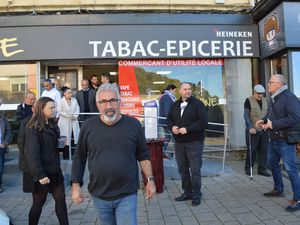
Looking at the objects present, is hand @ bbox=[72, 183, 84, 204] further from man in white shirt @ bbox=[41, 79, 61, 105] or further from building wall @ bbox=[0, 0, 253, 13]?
building wall @ bbox=[0, 0, 253, 13]

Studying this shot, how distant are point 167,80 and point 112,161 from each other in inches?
283

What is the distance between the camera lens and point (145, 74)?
33.5 ft

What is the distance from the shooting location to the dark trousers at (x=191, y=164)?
6.20 m

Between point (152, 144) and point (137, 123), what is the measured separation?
345 centimetres

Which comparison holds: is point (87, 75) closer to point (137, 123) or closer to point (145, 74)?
point (145, 74)

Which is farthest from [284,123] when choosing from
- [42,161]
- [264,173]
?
[42,161]

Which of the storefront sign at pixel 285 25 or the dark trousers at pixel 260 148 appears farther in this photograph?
the storefront sign at pixel 285 25

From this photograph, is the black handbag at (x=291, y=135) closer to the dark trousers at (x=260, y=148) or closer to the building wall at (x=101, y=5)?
the dark trousers at (x=260, y=148)

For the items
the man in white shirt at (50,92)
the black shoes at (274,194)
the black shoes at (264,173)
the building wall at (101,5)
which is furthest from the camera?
the building wall at (101,5)

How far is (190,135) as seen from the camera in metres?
6.21

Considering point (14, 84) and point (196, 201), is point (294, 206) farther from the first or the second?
point (14, 84)

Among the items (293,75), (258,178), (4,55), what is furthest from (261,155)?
(4,55)

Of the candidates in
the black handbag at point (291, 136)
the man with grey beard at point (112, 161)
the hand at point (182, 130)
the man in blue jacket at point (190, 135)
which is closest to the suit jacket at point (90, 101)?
the man in blue jacket at point (190, 135)

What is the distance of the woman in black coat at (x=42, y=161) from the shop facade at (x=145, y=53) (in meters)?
5.31
